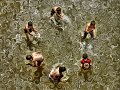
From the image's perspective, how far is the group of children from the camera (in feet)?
50.6

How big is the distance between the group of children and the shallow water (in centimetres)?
26

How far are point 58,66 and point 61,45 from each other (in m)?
1.05

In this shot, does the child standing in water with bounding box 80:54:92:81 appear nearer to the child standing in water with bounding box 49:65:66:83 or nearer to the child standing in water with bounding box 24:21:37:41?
the child standing in water with bounding box 49:65:66:83

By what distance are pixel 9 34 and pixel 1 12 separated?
3.76 feet

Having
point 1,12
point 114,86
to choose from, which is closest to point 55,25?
point 1,12

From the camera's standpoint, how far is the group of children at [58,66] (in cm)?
1542

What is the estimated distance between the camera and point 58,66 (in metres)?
15.9

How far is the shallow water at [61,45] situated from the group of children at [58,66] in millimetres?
263

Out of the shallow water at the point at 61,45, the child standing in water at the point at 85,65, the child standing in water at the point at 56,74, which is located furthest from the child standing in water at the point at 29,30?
the child standing in water at the point at 85,65

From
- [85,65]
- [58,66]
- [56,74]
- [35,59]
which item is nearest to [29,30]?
Result: [35,59]

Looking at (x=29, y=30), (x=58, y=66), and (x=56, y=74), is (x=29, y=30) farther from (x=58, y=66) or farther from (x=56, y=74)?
(x=56, y=74)

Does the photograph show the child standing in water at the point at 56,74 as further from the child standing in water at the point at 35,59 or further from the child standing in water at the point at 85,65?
the child standing in water at the point at 85,65

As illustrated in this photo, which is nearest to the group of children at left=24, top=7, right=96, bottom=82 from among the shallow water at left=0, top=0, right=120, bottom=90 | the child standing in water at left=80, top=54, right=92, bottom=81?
the child standing in water at left=80, top=54, right=92, bottom=81

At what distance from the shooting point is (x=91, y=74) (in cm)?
1599
